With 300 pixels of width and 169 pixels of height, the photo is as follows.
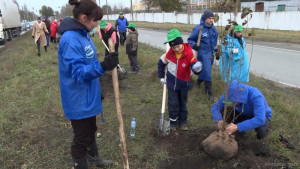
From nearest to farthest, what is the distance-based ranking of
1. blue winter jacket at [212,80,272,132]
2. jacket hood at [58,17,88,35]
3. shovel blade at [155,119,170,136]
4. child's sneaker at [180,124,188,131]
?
jacket hood at [58,17,88,35] → blue winter jacket at [212,80,272,132] → shovel blade at [155,119,170,136] → child's sneaker at [180,124,188,131]

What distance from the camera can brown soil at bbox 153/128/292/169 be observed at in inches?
109

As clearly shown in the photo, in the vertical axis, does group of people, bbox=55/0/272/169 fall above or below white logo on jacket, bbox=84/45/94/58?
below

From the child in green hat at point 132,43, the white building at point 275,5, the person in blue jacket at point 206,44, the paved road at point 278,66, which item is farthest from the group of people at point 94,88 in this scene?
the white building at point 275,5

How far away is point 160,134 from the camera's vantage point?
350 centimetres

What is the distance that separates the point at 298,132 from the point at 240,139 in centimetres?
87

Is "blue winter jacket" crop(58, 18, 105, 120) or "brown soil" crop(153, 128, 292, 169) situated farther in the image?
"brown soil" crop(153, 128, 292, 169)

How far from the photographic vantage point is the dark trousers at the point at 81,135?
235cm

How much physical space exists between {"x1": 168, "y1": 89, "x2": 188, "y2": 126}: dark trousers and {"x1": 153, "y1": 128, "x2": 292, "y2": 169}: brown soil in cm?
41

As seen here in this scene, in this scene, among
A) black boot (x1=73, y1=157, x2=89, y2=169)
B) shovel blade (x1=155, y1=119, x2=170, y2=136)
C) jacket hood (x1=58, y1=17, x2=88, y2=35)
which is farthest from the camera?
shovel blade (x1=155, y1=119, x2=170, y2=136)

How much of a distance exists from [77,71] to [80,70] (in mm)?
28

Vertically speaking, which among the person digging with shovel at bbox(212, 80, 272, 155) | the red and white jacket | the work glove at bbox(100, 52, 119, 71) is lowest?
the person digging with shovel at bbox(212, 80, 272, 155)

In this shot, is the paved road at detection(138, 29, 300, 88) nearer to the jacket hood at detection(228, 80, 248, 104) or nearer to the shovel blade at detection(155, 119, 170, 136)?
the jacket hood at detection(228, 80, 248, 104)

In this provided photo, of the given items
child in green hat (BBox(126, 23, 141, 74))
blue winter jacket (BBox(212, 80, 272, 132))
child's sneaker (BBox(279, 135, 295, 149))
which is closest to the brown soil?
child's sneaker (BBox(279, 135, 295, 149))

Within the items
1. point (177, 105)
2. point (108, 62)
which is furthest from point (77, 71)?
point (177, 105)
